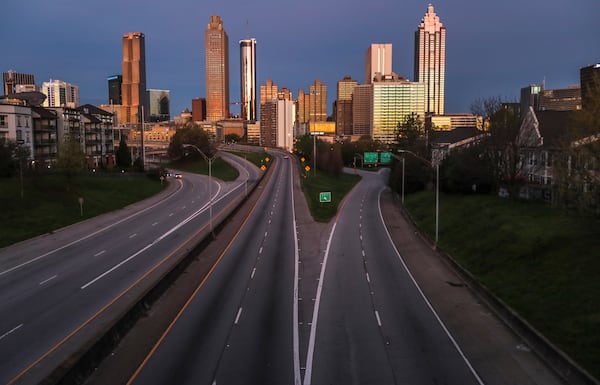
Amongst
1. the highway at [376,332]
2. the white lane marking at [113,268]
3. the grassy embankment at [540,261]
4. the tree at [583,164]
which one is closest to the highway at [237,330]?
the highway at [376,332]

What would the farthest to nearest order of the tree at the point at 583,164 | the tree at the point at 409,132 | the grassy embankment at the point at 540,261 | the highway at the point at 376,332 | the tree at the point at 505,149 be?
the tree at the point at 409,132 < the tree at the point at 505,149 < the tree at the point at 583,164 < the grassy embankment at the point at 540,261 < the highway at the point at 376,332

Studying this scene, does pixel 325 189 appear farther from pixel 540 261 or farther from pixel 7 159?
pixel 540 261

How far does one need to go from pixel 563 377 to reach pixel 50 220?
47114 mm

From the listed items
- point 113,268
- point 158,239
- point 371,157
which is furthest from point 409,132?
point 113,268

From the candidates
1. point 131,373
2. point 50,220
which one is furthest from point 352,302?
point 50,220

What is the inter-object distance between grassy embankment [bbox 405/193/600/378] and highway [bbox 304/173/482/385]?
4572 mm

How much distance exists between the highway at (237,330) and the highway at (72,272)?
4152 mm

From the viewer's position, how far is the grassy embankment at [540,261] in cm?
2207

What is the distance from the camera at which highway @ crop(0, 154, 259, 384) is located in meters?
20.6

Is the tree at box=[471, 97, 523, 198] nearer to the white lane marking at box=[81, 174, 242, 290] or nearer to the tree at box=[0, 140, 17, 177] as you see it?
the white lane marking at box=[81, 174, 242, 290]

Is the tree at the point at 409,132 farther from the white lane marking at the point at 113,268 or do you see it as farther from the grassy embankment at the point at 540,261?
the white lane marking at the point at 113,268

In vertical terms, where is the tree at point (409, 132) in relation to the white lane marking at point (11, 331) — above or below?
above

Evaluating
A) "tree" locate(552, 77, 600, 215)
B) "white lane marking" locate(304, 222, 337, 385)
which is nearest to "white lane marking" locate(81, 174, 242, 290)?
"white lane marking" locate(304, 222, 337, 385)

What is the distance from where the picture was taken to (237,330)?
71.4ft
